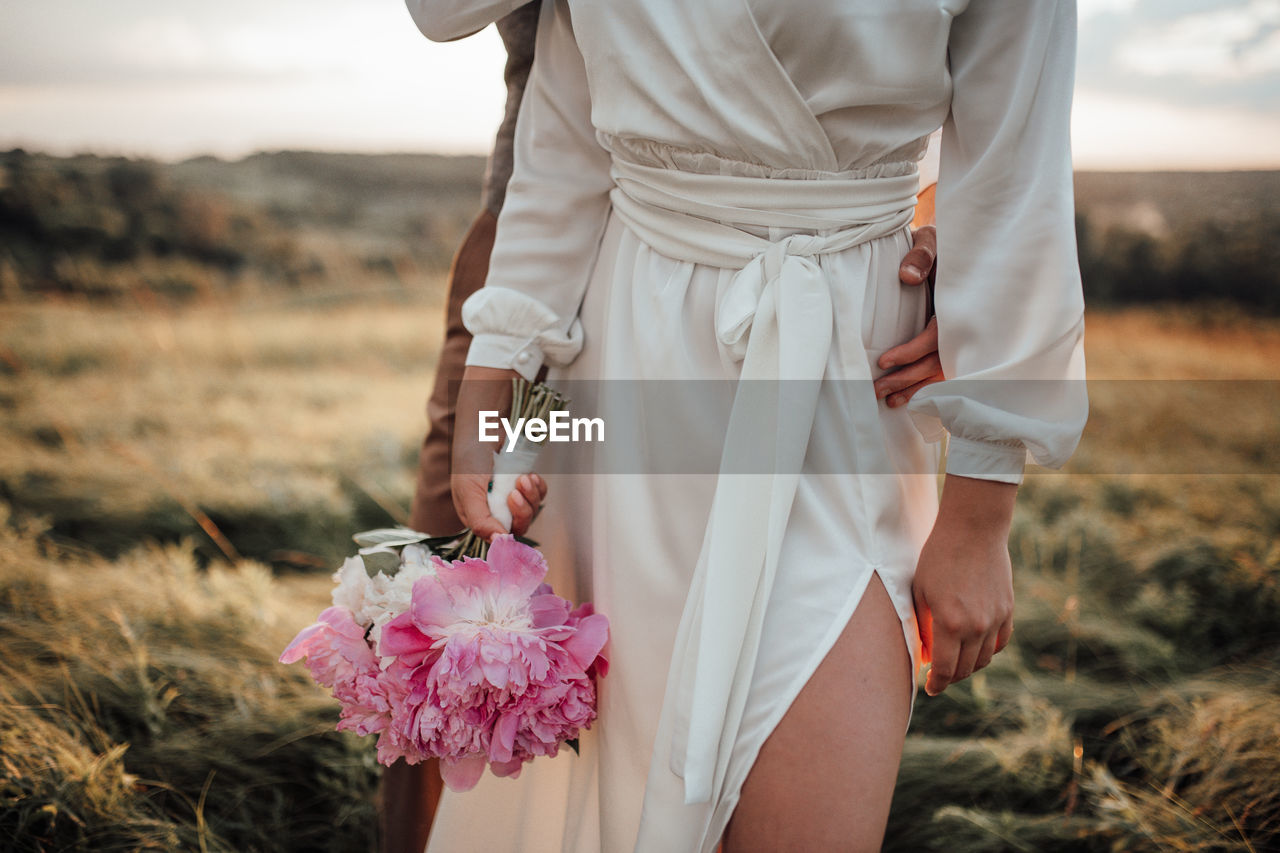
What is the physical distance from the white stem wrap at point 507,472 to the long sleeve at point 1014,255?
0.59m

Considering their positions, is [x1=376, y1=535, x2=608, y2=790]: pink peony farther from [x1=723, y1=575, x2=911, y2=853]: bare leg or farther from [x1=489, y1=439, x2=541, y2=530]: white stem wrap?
[x1=723, y1=575, x2=911, y2=853]: bare leg

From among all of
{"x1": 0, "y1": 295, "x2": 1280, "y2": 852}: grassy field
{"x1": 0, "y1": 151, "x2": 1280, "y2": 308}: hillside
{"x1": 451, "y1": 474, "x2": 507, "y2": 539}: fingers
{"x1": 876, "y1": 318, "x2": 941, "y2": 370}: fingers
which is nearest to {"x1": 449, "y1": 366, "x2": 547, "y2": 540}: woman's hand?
{"x1": 451, "y1": 474, "x2": 507, "y2": 539}: fingers

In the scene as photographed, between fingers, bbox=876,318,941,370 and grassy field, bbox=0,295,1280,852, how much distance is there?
1.37 metres

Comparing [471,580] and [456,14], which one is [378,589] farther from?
[456,14]

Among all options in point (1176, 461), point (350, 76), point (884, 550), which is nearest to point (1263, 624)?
point (1176, 461)

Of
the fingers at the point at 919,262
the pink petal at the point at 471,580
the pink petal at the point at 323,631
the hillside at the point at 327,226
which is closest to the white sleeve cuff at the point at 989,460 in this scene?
the fingers at the point at 919,262

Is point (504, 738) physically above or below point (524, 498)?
below

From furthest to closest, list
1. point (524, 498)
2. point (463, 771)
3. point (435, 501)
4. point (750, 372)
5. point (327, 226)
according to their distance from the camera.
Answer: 1. point (327, 226)
2. point (435, 501)
3. point (524, 498)
4. point (463, 771)
5. point (750, 372)

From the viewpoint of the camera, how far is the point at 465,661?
45.8 inches

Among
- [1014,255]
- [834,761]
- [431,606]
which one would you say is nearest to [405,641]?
[431,606]

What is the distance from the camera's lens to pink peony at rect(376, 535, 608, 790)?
1172 millimetres

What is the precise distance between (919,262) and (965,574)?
41 centimetres

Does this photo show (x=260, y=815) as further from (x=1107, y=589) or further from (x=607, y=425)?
(x=1107, y=589)

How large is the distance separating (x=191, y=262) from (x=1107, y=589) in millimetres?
4441
